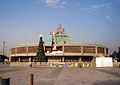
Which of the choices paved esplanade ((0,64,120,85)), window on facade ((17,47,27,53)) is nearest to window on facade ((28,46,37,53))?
window on facade ((17,47,27,53))

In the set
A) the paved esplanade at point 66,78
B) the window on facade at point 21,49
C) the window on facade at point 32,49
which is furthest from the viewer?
the window on facade at point 21,49

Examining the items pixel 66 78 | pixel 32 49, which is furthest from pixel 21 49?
pixel 66 78

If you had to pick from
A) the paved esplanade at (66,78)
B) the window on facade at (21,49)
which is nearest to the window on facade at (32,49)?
the window on facade at (21,49)

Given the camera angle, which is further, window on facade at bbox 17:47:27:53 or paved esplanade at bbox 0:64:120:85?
window on facade at bbox 17:47:27:53

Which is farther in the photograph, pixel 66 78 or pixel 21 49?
pixel 21 49

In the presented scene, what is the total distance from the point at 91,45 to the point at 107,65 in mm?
45016

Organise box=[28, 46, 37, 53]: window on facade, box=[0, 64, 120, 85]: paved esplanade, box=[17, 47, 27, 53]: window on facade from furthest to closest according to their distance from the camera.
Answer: box=[17, 47, 27, 53]: window on facade, box=[28, 46, 37, 53]: window on facade, box=[0, 64, 120, 85]: paved esplanade

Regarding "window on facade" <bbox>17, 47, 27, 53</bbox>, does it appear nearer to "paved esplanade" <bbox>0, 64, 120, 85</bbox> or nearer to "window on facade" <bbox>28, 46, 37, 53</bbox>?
"window on facade" <bbox>28, 46, 37, 53</bbox>

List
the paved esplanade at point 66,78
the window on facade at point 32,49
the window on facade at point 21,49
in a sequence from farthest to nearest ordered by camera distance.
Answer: the window on facade at point 21,49 < the window on facade at point 32,49 < the paved esplanade at point 66,78

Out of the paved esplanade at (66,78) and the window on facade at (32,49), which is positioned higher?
the window on facade at (32,49)

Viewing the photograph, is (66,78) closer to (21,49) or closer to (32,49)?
(32,49)

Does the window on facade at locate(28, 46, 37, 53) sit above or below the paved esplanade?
above

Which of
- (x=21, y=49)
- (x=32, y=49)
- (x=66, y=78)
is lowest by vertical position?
(x=66, y=78)

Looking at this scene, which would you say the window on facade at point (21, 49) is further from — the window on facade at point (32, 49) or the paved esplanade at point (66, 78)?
the paved esplanade at point (66, 78)
